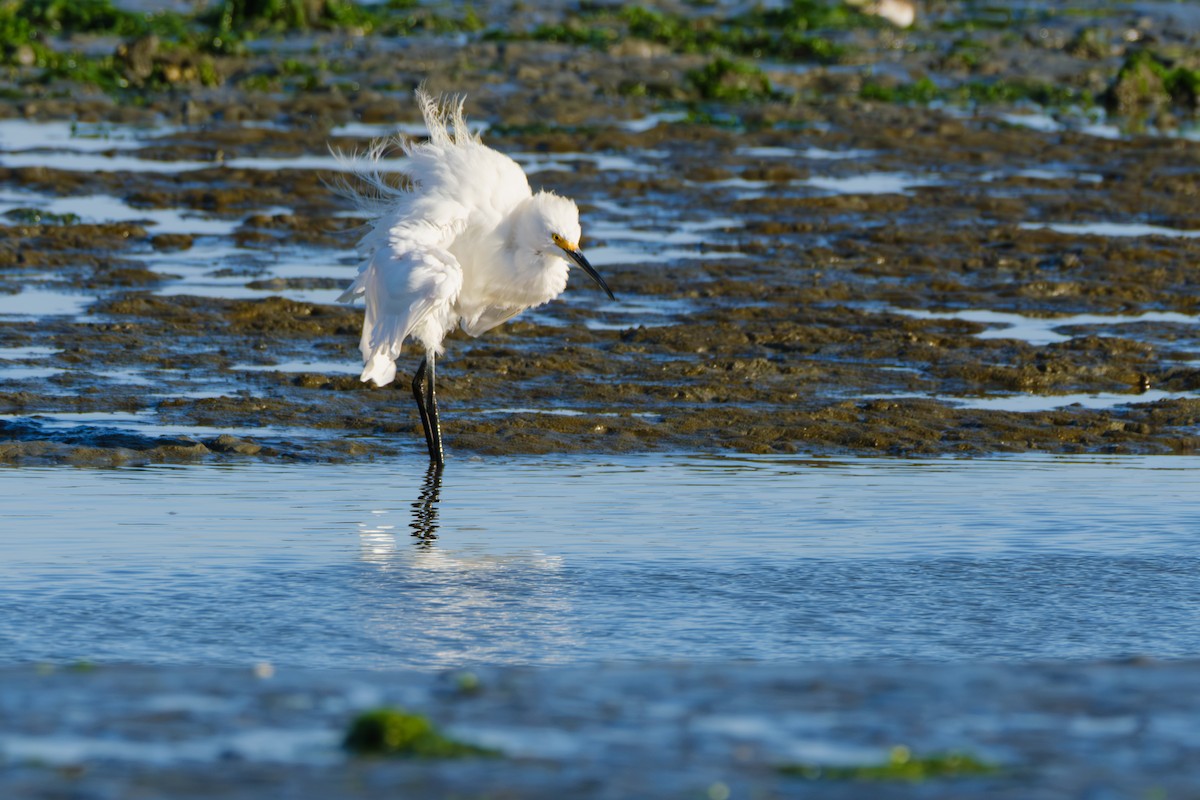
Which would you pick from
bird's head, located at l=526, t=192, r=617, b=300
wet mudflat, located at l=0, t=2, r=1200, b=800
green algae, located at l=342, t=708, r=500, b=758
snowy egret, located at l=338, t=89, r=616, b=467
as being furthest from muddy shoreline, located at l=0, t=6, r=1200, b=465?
green algae, located at l=342, t=708, r=500, b=758

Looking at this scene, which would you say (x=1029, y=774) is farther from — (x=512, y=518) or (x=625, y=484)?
(x=625, y=484)

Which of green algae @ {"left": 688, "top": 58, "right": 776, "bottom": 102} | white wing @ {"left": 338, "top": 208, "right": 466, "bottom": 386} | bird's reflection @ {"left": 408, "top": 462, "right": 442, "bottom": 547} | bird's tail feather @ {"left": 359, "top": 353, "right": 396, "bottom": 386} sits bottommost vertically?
bird's reflection @ {"left": 408, "top": 462, "right": 442, "bottom": 547}

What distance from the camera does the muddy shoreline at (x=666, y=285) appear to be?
10188 millimetres

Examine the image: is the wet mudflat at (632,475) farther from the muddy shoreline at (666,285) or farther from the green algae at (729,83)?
the green algae at (729,83)

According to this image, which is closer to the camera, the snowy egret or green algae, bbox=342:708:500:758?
green algae, bbox=342:708:500:758

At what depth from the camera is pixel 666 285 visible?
13.9 meters

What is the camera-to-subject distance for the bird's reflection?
25.6ft

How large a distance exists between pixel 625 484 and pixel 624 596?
2122mm

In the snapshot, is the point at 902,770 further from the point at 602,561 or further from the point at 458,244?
the point at 458,244

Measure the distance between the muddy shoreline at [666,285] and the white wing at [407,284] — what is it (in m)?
0.57

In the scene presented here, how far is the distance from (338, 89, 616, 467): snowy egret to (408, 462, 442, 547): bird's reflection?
0.74 feet

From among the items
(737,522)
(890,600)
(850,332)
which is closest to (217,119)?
(850,332)

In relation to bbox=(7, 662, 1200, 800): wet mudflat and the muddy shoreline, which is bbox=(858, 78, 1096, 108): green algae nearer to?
the muddy shoreline

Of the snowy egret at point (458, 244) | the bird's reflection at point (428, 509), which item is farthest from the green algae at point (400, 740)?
the snowy egret at point (458, 244)
